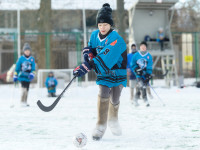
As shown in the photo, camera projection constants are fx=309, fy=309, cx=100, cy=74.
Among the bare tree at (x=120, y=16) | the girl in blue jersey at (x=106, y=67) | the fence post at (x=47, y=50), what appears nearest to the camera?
Result: the girl in blue jersey at (x=106, y=67)

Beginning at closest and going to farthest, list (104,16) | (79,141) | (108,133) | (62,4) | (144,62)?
(79,141) → (104,16) → (108,133) → (144,62) → (62,4)

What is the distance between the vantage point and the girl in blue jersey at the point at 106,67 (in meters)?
3.51

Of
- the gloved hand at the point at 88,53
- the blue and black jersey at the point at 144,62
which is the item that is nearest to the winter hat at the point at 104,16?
the gloved hand at the point at 88,53

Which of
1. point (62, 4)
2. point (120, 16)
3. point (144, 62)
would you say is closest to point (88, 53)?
point (144, 62)

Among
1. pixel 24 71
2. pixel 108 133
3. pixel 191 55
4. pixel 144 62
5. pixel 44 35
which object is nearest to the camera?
pixel 108 133

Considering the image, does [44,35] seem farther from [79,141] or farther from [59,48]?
[79,141]

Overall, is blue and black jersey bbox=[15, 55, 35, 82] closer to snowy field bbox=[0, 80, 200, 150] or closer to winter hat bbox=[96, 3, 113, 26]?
snowy field bbox=[0, 80, 200, 150]

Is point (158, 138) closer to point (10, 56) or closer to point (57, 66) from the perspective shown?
point (57, 66)

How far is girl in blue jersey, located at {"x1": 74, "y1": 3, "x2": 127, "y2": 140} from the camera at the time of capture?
11.5 feet

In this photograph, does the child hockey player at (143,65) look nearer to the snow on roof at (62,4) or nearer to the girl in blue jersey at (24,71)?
the girl in blue jersey at (24,71)

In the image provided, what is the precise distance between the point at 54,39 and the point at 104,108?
11771mm

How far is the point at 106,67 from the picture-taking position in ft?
11.6

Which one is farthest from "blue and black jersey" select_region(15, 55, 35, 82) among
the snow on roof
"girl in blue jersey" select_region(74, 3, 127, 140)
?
the snow on roof

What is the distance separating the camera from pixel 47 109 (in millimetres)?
3527
